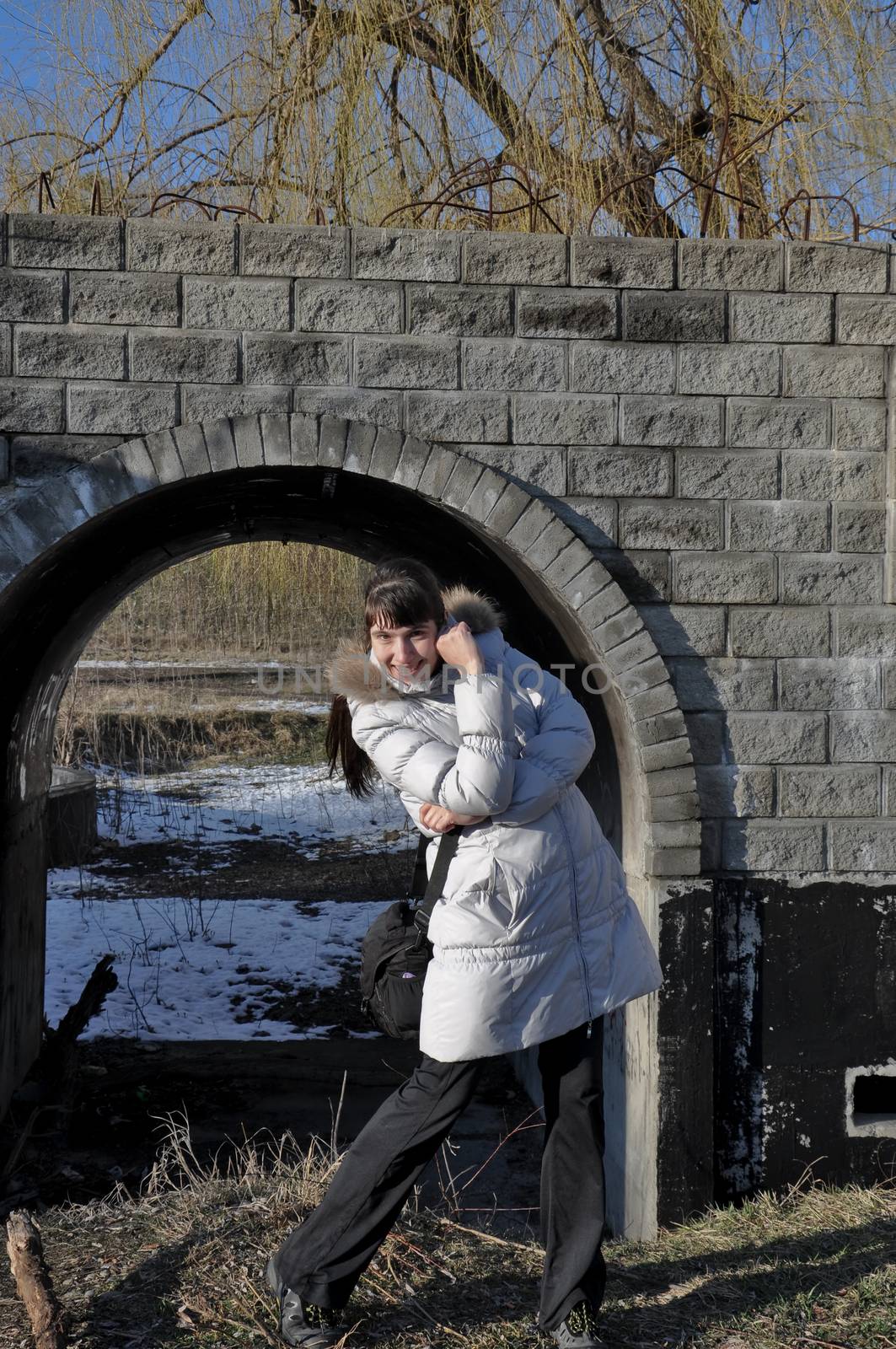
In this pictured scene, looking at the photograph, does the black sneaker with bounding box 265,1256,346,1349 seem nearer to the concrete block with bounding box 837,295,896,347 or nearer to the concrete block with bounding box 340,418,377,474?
the concrete block with bounding box 340,418,377,474

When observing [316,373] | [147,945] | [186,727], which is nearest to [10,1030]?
[316,373]

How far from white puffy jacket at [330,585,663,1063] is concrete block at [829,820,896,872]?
1.96 m

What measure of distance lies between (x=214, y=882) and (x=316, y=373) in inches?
349

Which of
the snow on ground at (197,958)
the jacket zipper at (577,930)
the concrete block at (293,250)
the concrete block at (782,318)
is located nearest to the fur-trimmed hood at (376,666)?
the jacket zipper at (577,930)

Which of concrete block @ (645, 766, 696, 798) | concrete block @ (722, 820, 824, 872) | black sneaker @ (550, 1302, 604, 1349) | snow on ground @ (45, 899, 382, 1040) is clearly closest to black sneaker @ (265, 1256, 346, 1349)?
black sneaker @ (550, 1302, 604, 1349)

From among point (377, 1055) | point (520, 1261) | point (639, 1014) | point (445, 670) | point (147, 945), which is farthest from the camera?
point (147, 945)

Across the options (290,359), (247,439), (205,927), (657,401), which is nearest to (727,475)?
(657,401)

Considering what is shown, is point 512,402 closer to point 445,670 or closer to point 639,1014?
point 445,670

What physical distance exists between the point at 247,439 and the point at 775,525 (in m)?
2.06

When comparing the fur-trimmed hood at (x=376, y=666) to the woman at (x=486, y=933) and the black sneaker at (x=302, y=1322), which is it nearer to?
the woman at (x=486, y=933)

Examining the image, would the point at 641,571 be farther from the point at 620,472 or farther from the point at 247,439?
the point at 247,439

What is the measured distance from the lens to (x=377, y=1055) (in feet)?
23.7

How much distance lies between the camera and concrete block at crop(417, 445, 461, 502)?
4.30 metres

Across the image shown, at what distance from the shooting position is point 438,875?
280cm
